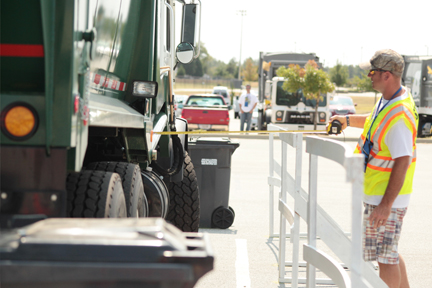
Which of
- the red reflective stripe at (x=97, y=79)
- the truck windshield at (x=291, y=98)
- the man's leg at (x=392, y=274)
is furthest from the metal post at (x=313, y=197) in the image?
the truck windshield at (x=291, y=98)

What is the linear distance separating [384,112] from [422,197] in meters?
6.82

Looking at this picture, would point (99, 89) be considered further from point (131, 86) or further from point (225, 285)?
point (225, 285)

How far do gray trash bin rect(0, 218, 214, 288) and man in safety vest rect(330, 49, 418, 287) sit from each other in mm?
2083

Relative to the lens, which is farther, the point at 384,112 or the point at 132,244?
the point at 384,112

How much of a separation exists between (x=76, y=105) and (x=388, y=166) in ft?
7.01

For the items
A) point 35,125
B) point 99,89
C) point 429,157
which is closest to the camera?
point 35,125

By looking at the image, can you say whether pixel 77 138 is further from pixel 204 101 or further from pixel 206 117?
pixel 204 101

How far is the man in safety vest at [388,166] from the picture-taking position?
360 cm

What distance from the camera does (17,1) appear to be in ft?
8.05

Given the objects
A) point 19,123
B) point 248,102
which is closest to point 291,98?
point 248,102

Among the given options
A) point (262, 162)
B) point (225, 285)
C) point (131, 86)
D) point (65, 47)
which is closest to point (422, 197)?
point (262, 162)

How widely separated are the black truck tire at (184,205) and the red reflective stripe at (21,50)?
3.33 meters

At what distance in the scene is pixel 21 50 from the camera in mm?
2482

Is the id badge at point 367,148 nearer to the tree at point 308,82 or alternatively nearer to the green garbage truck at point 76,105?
the green garbage truck at point 76,105
